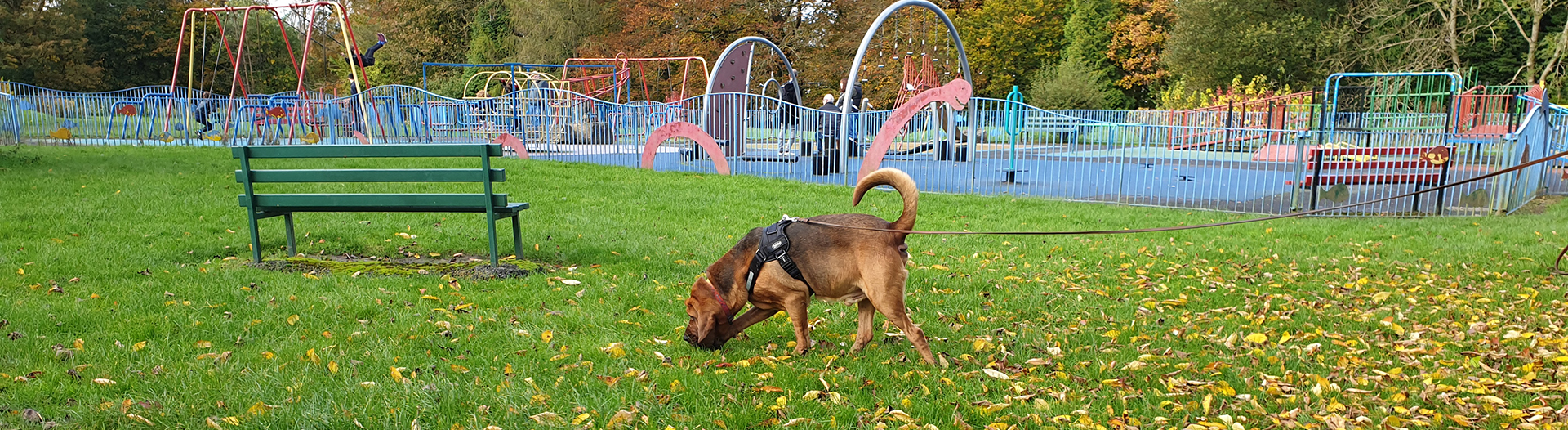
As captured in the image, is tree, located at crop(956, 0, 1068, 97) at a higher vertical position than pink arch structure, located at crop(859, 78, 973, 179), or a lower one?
higher

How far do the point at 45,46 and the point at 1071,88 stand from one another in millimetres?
39130

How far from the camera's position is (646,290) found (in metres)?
5.25

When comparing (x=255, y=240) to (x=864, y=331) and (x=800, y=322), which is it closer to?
(x=800, y=322)

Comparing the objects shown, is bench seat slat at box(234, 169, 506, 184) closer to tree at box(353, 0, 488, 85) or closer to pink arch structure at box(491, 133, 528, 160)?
pink arch structure at box(491, 133, 528, 160)

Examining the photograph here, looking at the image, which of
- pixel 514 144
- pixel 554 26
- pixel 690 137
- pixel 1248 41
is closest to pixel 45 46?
pixel 554 26

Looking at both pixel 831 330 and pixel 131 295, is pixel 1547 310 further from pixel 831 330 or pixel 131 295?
pixel 131 295

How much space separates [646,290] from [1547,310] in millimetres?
5225

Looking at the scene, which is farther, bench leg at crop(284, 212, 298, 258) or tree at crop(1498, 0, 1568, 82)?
tree at crop(1498, 0, 1568, 82)

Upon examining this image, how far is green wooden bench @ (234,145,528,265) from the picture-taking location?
18.7 feet

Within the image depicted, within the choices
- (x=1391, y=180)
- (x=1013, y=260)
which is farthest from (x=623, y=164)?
(x=1391, y=180)

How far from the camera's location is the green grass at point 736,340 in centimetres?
331

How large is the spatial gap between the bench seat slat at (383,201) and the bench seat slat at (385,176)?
0.12 m

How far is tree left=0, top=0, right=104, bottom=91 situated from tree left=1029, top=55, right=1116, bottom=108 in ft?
124

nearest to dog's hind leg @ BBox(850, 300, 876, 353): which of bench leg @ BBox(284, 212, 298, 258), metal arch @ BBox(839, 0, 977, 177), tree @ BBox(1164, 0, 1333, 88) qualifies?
bench leg @ BBox(284, 212, 298, 258)
